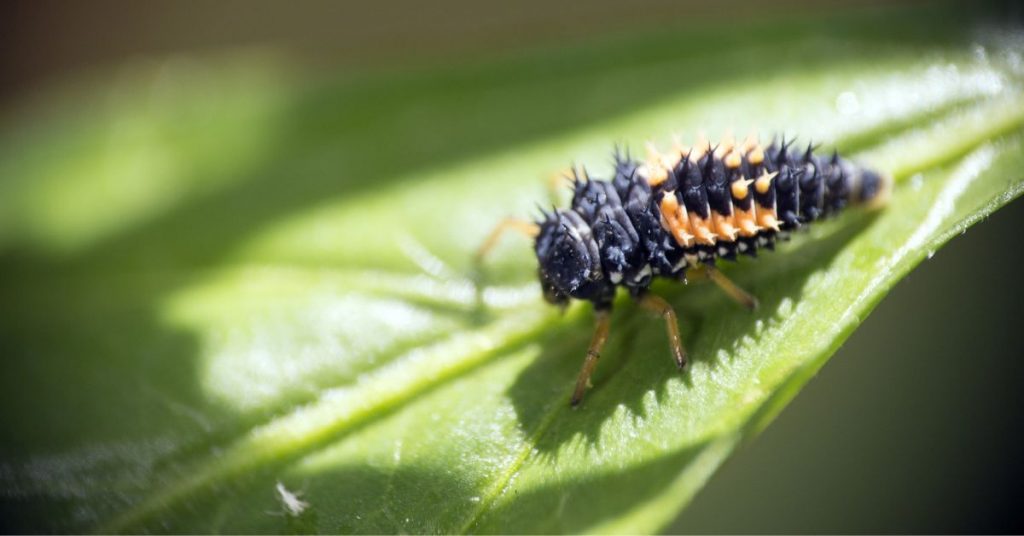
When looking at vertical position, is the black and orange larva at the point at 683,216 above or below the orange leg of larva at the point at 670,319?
above

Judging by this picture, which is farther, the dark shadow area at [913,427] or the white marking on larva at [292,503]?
the dark shadow area at [913,427]

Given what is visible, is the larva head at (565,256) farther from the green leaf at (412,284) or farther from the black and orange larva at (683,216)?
the green leaf at (412,284)

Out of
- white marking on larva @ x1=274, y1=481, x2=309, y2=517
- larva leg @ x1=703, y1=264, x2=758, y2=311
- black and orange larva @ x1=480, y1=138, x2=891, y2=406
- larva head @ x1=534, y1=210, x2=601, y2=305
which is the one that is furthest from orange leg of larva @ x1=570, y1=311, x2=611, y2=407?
white marking on larva @ x1=274, y1=481, x2=309, y2=517

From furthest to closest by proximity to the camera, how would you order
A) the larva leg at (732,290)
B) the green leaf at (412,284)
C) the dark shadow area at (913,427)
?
the dark shadow area at (913,427)
the larva leg at (732,290)
the green leaf at (412,284)

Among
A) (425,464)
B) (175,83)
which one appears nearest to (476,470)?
(425,464)

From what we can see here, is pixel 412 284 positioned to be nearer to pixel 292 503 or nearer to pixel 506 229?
pixel 506 229

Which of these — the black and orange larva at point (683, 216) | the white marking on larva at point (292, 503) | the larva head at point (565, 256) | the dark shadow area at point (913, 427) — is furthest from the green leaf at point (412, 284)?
the dark shadow area at point (913, 427)

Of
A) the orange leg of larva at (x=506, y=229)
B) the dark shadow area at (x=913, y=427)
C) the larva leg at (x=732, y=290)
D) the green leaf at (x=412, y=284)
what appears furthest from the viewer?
the dark shadow area at (x=913, y=427)

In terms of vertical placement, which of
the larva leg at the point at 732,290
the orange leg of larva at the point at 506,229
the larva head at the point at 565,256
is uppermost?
the orange leg of larva at the point at 506,229
